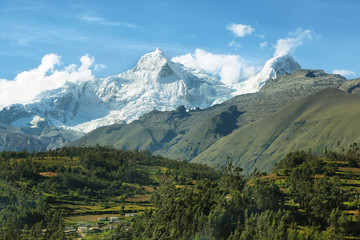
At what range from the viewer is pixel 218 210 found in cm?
18912

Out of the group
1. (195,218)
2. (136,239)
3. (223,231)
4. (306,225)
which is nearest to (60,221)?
(136,239)

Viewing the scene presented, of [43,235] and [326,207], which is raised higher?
[326,207]

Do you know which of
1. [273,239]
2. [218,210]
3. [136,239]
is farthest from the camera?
[218,210]

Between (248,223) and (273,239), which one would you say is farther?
(248,223)

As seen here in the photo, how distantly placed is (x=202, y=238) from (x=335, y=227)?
52.6 meters

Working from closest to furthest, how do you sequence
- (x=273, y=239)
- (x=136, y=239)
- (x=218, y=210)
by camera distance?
1. (x=273, y=239)
2. (x=136, y=239)
3. (x=218, y=210)

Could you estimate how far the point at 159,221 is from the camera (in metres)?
197

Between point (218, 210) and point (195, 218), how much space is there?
1011 centimetres

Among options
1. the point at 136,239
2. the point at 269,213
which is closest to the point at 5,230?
the point at 136,239

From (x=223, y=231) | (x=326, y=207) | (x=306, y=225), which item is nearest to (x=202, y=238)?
(x=223, y=231)

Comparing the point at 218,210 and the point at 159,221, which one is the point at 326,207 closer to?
the point at 218,210

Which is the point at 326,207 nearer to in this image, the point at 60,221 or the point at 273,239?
the point at 273,239

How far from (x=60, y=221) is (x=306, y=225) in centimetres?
10574

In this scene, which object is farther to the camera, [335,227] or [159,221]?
[159,221]
